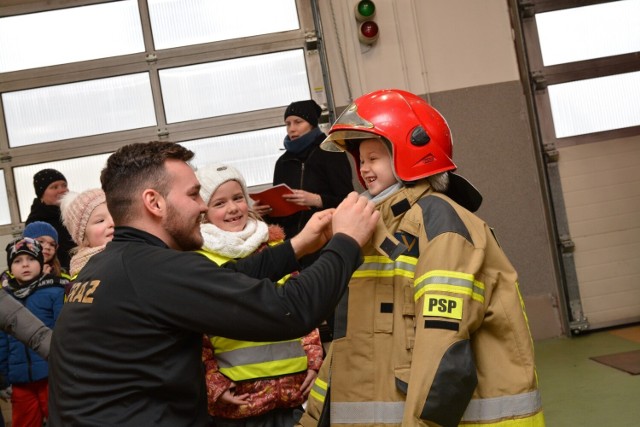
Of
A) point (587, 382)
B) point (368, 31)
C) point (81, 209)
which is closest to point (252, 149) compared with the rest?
point (368, 31)

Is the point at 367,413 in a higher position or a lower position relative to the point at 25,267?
lower

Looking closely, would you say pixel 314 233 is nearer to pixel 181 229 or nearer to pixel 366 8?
pixel 181 229

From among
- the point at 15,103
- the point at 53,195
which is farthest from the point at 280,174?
the point at 15,103

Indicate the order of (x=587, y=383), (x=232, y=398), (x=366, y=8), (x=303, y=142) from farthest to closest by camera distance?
(x=366, y=8) → (x=587, y=383) → (x=303, y=142) → (x=232, y=398)

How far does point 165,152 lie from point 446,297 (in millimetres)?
948

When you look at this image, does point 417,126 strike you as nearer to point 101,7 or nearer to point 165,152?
point 165,152

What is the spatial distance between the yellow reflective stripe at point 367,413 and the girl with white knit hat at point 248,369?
0.58 metres

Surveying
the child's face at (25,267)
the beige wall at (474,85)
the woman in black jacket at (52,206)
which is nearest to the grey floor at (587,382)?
the beige wall at (474,85)

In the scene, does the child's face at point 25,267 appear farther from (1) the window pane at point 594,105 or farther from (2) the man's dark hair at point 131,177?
(1) the window pane at point 594,105

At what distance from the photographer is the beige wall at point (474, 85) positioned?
285 inches

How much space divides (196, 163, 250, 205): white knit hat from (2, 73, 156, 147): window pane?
422 cm

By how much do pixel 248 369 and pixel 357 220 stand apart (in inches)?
41.7

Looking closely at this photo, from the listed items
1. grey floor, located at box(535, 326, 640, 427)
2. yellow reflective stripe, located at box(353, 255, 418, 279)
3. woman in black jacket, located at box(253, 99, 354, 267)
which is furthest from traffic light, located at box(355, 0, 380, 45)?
yellow reflective stripe, located at box(353, 255, 418, 279)

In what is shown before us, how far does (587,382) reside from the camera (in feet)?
19.4
